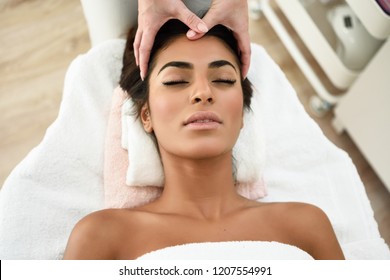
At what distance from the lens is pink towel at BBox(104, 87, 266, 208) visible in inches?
41.5

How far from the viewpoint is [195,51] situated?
94cm

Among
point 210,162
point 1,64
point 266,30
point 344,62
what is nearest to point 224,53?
point 210,162

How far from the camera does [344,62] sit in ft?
5.01

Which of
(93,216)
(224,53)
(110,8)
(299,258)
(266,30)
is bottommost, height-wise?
(299,258)

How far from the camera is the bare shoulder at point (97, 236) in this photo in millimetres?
873

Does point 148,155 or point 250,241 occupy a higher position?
point 148,155

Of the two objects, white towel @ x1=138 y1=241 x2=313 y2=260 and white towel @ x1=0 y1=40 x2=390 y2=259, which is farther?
white towel @ x1=0 y1=40 x2=390 y2=259

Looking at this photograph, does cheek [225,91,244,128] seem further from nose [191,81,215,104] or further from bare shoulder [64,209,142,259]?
bare shoulder [64,209,142,259]

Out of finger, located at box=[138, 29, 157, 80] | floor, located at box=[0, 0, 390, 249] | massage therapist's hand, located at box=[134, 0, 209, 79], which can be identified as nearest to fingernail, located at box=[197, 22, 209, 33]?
massage therapist's hand, located at box=[134, 0, 209, 79]

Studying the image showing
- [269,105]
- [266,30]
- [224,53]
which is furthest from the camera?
[266,30]

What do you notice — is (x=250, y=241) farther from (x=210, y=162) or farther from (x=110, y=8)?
(x=110, y=8)

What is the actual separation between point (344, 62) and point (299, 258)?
3.15 ft

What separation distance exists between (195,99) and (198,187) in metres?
0.26

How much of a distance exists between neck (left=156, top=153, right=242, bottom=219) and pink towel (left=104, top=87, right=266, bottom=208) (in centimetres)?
8
